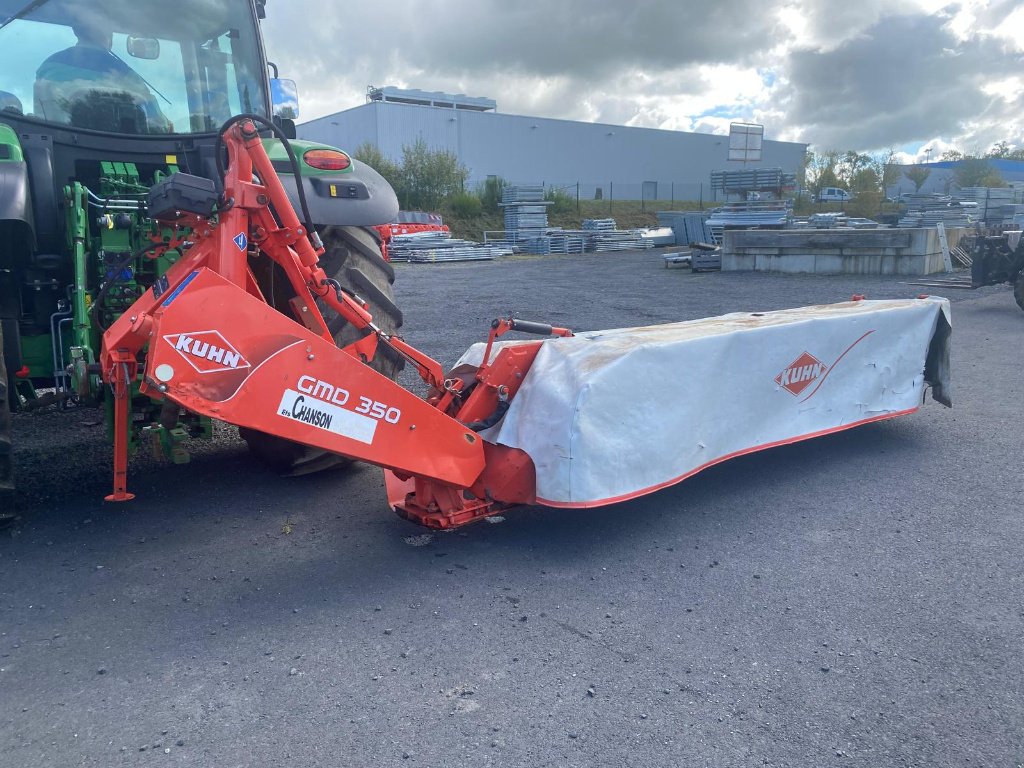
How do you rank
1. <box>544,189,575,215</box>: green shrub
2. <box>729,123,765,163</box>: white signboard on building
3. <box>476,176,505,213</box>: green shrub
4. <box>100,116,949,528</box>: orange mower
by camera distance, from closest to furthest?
<box>100,116,949,528</box>: orange mower
<box>729,123,765,163</box>: white signboard on building
<box>476,176,505,213</box>: green shrub
<box>544,189,575,215</box>: green shrub

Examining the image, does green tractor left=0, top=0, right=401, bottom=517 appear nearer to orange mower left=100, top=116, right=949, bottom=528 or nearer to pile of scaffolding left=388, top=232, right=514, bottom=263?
orange mower left=100, top=116, right=949, bottom=528

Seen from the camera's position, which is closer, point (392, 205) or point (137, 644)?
point (137, 644)

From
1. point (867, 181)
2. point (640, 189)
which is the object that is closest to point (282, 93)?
point (867, 181)

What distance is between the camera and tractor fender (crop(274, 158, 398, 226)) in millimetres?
4195

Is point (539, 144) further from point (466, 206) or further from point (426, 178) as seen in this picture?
point (466, 206)

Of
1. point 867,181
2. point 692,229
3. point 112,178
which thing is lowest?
point 692,229

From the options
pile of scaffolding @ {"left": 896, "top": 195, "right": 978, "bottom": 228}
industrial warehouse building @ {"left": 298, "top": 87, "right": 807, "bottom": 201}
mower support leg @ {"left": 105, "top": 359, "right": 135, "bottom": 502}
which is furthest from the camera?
industrial warehouse building @ {"left": 298, "top": 87, "right": 807, "bottom": 201}

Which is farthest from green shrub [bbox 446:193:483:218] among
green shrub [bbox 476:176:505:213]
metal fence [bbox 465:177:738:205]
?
metal fence [bbox 465:177:738:205]

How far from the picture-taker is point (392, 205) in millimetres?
4629

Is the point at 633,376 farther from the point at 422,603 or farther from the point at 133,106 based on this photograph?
the point at 133,106

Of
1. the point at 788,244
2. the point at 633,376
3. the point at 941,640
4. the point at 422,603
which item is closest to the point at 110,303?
the point at 422,603

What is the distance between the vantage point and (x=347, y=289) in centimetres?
424

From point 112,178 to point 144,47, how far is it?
79 centimetres

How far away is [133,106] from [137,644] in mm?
2921
